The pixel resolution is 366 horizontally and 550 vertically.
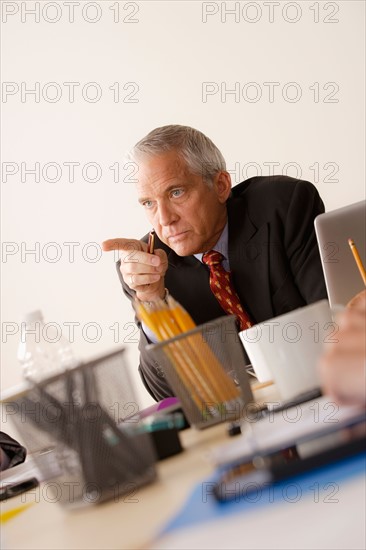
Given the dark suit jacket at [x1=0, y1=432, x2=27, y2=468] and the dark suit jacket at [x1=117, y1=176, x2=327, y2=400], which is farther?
the dark suit jacket at [x1=117, y1=176, x2=327, y2=400]

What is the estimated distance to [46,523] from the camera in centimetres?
82

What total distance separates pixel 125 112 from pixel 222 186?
1.84 meters

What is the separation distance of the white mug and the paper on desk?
0.75 feet

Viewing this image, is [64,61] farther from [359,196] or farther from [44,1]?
[359,196]

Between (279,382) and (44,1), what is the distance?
366 cm

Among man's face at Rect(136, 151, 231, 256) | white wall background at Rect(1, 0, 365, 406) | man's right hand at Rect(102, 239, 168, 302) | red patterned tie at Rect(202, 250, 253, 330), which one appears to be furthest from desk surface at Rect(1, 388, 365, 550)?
white wall background at Rect(1, 0, 365, 406)

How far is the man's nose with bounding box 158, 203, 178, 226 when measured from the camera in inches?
90.7

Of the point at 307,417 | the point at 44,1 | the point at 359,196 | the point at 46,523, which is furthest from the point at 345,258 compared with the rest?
the point at 44,1

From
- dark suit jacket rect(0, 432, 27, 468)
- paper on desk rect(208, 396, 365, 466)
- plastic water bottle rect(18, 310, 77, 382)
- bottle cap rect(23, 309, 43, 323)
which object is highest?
bottle cap rect(23, 309, 43, 323)

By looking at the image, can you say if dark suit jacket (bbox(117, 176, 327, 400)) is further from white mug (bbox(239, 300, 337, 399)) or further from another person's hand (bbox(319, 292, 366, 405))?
another person's hand (bbox(319, 292, 366, 405))

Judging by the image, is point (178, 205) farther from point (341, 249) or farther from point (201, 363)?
point (201, 363)

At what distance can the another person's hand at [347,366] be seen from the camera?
0.68 meters

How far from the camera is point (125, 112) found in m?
4.14

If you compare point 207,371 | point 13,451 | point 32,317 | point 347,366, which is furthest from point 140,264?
point 347,366
